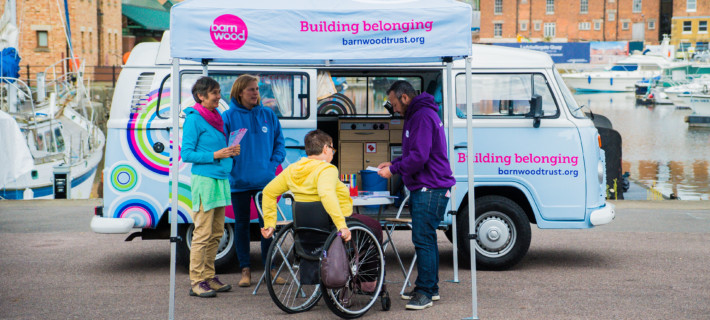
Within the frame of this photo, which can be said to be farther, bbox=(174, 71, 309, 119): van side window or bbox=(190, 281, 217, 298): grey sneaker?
bbox=(174, 71, 309, 119): van side window

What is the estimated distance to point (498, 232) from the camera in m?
8.91

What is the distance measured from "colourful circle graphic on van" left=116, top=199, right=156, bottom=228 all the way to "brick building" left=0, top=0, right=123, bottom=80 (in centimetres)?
3046

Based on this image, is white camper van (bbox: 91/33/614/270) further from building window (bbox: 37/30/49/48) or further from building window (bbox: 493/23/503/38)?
building window (bbox: 493/23/503/38)

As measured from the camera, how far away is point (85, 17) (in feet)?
145

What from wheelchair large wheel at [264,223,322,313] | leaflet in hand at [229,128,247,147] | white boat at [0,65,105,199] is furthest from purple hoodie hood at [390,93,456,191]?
white boat at [0,65,105,199]

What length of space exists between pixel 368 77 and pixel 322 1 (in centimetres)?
279

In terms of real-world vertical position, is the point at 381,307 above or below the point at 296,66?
below

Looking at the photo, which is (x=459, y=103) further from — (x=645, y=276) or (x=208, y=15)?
(x=208, y=15)

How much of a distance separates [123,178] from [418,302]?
325cm

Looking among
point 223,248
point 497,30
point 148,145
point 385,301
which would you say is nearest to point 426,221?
point 385,301

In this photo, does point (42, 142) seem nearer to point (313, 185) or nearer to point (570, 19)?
point (313, 185)

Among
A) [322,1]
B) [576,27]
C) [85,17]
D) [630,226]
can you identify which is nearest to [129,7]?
[85,17]

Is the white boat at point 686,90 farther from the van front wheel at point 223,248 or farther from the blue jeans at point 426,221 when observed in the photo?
the blue jeans at point 426,221

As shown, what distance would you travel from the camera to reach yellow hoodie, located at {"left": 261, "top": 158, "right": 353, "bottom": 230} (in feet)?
21.7
